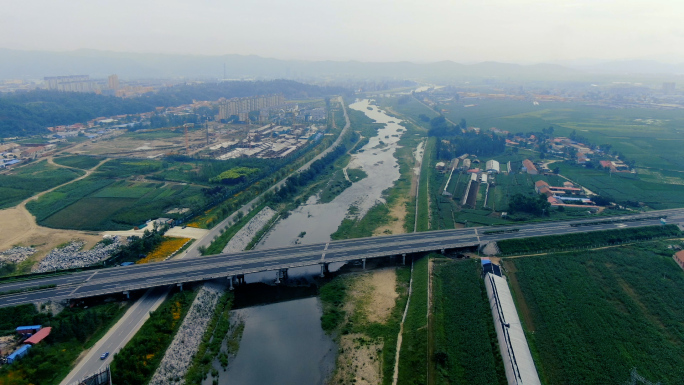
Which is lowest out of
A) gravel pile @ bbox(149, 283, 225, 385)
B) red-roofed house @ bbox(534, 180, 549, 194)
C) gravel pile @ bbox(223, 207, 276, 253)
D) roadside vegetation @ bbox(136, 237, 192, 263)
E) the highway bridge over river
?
gravel pile @ bbox(149, 283, 225, 385)

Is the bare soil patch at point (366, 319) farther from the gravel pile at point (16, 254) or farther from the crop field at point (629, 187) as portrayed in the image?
the crop field at point (629, 187)

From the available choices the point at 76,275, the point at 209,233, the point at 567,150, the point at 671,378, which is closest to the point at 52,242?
the point at 76,275

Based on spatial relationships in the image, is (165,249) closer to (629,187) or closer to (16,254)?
(16,254)

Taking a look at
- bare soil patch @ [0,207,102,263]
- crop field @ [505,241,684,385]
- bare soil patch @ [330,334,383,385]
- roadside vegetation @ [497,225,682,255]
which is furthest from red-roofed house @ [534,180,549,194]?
bare soil patch @ [0,207,102,263]

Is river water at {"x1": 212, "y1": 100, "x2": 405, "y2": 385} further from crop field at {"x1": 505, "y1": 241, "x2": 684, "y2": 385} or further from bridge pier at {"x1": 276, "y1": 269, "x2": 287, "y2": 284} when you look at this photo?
crop field at {"x1": 505, "y1": 241, "x2": 684, "y2": 385}

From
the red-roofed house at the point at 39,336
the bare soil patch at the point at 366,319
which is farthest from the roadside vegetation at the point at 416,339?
the red-roofed house at the point at 39,336

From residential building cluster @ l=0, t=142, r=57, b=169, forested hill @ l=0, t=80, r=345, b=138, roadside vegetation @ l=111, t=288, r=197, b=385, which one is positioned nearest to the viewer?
roadside vegetation @ l=111, t=288, r=197, b=385

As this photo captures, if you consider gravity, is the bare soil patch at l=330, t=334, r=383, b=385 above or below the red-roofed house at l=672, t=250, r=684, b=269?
below

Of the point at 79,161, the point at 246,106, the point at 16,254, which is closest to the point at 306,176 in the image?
the point at 16,254
